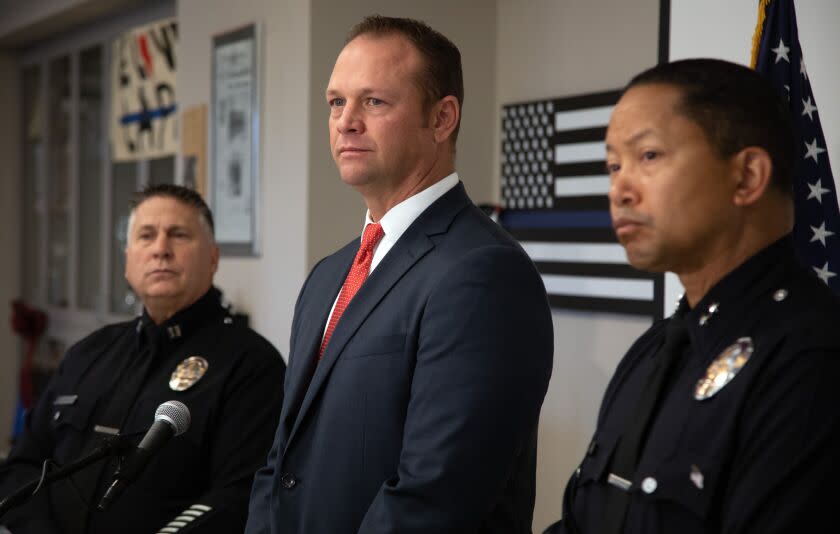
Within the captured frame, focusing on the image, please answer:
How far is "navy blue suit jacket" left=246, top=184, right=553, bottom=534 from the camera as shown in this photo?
1.33m

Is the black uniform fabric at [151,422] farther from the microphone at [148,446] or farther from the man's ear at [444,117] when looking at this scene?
the man's ear at [444,117]

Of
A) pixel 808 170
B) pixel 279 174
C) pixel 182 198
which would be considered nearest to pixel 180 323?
pixel 182 198

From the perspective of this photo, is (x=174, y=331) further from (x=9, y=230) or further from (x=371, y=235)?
(x=9, y=230)

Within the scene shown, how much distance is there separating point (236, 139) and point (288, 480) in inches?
94.0

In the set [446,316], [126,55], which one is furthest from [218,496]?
[126,55]

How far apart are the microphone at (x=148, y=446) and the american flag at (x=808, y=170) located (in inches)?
47.0

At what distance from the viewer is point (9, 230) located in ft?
20.3

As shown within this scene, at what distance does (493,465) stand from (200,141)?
286cm

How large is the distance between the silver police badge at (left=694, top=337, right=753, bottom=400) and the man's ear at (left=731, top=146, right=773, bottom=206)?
0.15 metres

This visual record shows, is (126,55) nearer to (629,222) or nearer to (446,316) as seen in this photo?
(446,316)

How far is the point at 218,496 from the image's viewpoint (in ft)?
6.66

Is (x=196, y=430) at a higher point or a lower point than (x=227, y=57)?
lower

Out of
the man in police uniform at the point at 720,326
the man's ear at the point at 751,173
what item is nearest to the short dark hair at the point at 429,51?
the man in police uniform at the point at 720,326

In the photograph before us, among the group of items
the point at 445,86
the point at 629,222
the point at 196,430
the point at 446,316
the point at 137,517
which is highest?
the point at 445,86
